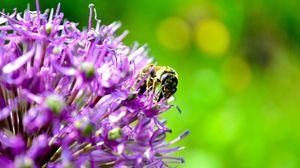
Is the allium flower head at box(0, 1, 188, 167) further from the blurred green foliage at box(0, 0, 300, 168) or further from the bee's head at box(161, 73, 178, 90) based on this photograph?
the blurred green foliage at box(0, 0, 300, 168)

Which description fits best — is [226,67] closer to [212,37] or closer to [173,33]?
[212,37]

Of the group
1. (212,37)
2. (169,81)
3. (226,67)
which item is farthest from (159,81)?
(212,37)

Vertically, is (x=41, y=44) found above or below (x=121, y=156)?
above

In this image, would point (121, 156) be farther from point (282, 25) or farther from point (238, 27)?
point (282, 25)

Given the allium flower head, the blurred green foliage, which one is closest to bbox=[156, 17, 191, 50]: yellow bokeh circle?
the blurred green foliage

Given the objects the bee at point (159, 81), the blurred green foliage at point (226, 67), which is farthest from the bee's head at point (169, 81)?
the blurred green foliage at point (226, 67)

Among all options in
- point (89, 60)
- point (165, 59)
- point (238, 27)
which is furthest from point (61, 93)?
point (238, 27)

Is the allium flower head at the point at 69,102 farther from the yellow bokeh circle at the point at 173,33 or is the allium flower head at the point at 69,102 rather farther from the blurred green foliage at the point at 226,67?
the yellow bokeh circle at the point at 173,33
